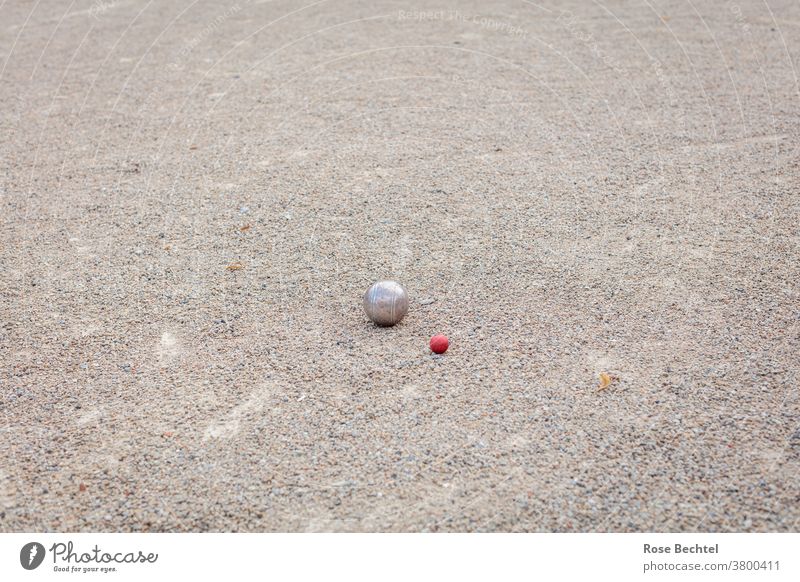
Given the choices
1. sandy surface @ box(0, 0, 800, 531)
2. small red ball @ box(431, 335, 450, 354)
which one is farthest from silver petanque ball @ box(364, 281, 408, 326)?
small red ball @ box(431, 335, 450, 354)

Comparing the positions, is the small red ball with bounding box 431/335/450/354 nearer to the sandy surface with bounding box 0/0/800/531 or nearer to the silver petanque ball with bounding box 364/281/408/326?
the sandy surface with bounding box 0/0/800/531

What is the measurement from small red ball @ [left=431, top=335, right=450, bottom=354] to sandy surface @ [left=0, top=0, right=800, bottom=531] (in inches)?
2.9

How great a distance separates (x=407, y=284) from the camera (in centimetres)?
782

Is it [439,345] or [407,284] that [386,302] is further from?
[407,284]

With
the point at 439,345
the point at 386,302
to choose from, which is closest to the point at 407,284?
the point at 386,302

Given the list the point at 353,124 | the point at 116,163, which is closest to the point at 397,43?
the point at 353,124

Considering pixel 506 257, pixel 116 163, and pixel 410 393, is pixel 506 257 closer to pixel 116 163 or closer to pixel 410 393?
pixel 410 393

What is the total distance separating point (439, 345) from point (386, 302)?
614 millimetres

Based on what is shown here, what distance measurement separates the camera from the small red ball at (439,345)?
21.9 feet

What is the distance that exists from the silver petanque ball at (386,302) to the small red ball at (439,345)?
1.53ft

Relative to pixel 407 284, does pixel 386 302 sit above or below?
above

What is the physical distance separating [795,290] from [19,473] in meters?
6.42

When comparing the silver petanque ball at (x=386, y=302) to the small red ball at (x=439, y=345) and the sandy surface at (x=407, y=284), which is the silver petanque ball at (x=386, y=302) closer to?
the sandy surface at (x=407, y=284)

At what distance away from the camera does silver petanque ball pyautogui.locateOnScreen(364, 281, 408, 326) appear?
22.8 feet
